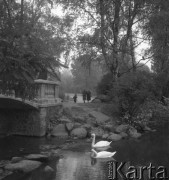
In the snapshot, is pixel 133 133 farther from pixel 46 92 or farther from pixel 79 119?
pixel 46 92

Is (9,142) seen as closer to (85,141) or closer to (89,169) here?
(85,141)

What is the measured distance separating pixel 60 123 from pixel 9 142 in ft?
14.2

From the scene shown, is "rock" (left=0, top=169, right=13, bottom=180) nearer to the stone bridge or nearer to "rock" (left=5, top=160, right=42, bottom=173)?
"rock" (left=5, top=160, right=42, bottom=173)

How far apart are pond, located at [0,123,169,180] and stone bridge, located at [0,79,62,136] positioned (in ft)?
3.10

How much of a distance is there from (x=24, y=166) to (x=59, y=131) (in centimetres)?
848

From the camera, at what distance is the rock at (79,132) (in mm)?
19172

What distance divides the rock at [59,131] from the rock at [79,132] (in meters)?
0.55

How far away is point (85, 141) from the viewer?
713 inches

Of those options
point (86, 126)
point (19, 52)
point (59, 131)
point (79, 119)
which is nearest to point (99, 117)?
point (79, 119)

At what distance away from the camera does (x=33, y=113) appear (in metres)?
19.1

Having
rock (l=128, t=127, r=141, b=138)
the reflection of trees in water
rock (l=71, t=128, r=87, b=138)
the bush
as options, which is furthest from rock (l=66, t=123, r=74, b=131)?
the reflection of trees in water

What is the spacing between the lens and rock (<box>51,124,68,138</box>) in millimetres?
19453

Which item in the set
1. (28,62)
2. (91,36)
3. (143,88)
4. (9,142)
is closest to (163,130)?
(143,88)

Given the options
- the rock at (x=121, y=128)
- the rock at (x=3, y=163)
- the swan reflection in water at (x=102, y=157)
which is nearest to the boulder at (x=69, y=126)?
the rock at (x=121, y=128)
